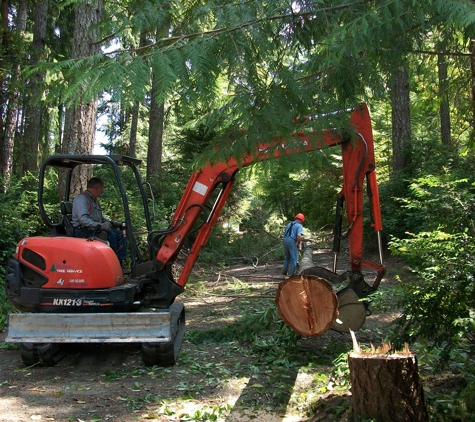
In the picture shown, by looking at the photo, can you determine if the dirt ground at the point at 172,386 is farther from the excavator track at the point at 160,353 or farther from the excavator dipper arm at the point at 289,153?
the excavator dipper arm at the point at 289,153

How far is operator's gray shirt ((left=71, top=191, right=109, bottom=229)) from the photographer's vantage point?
249 inches

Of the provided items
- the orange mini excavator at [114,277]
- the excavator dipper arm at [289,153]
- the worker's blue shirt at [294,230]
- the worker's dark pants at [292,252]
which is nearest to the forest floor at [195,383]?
the orange mini excavator at [114,277]

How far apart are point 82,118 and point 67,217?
3.88 meters

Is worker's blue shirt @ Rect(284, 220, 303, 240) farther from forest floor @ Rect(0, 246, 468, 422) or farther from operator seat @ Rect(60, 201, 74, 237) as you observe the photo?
operator seat @ Rect(60, 201, 74, 237)

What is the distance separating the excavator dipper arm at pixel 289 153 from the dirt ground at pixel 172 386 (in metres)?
1.09

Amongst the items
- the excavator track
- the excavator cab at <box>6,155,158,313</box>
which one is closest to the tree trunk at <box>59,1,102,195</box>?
the excavator cab at <box>6,155,158,313</box>

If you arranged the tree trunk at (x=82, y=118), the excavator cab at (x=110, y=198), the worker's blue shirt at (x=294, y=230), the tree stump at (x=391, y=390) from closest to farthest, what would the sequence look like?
the tree stump at (x=391, y=390)
the excavator cab at (x=110, y=198)
the tree trunk at (x=82, y=118)
the worker's blue shirt at (x=294, y=230)

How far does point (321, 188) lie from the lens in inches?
733

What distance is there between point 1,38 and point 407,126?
38.0 ft

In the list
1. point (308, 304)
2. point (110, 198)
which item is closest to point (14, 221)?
point (110, 198)

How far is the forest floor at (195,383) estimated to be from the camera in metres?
4.65

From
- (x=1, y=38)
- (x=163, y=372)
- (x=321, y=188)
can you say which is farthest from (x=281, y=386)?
(x=321, y=188)

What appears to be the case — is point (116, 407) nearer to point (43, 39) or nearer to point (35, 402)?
point (35, 402)

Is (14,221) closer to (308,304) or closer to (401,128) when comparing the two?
(308,304)
